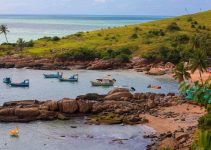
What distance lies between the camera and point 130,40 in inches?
6944

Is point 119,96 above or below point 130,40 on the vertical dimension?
below

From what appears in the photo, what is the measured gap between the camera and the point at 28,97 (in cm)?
10412

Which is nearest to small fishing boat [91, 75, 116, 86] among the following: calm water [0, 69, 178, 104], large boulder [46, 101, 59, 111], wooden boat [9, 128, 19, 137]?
calm water [0, 69, 178, 104]

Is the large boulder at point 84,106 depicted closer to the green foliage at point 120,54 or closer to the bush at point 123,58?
the bush at point 123,58

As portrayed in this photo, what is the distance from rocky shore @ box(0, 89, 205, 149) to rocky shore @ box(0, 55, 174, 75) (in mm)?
55591

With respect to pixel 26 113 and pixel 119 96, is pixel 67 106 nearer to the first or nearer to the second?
pixel 26 113

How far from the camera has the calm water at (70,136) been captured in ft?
211

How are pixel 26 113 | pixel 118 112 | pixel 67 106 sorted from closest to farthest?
1. pixel 26 113
2. pixel 67 106
3. pixel 118 112

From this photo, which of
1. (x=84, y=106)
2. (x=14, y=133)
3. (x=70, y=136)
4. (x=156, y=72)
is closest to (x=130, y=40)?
(x=156, y=72)

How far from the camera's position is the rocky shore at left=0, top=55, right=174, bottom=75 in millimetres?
148500

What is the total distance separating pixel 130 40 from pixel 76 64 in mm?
30817

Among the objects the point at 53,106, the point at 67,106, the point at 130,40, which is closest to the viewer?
the point at 53,106

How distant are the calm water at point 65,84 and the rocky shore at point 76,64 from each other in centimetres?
494

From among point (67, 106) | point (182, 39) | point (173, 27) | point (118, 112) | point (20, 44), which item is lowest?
point (118, 112)
